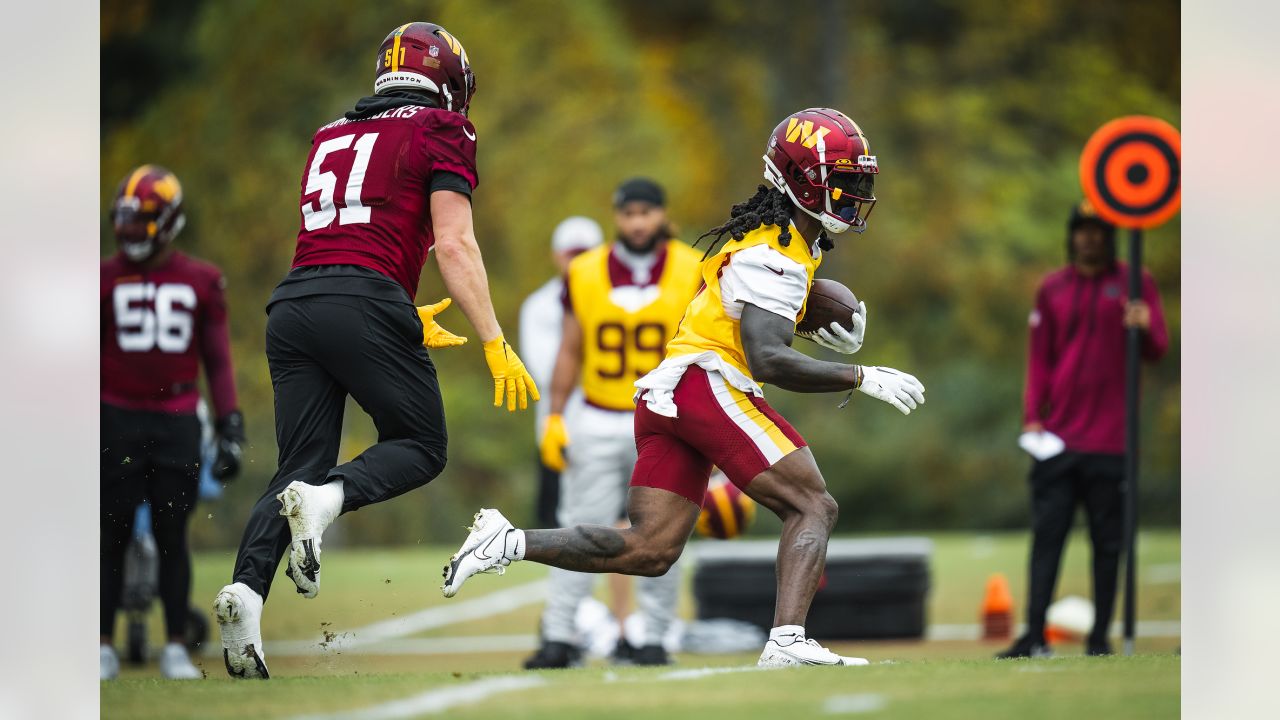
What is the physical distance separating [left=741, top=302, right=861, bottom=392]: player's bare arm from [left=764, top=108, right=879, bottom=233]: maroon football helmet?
1.65 feet

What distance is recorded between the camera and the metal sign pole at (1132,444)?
7.49 m

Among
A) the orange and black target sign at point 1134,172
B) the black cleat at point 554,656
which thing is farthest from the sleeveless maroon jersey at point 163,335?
the orange and black target sign at point 1134,172

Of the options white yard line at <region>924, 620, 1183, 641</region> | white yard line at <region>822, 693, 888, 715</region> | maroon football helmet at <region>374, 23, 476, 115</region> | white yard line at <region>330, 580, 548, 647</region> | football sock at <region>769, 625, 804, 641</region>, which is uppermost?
maroon football helmet at <region>374, 23, 476, 115</region>

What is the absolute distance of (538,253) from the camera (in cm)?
1964

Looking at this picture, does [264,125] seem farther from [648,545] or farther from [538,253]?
[648,545]

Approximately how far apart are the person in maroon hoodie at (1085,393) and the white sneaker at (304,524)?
3850mm

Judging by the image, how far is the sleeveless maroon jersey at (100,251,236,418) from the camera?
755 cm

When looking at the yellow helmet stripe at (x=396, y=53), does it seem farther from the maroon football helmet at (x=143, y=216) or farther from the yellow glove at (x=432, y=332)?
the maroon football helmet at (x=143, y=216)

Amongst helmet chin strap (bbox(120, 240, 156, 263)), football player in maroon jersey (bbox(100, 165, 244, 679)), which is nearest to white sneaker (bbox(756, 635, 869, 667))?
football player in maroon jersey (bbox(100, 165, 244, 679))

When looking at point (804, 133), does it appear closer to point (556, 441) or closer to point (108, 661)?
point (556, 441)

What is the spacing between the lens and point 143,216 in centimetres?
762

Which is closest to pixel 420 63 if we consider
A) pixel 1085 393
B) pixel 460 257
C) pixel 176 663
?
pixel 460 257

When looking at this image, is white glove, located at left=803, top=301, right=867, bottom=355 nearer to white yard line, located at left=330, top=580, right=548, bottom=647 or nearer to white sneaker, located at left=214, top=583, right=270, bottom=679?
white sneaker, located at left=214, top=583, right=270, bottom=679

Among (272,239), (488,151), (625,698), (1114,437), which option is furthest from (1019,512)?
(625,698)
